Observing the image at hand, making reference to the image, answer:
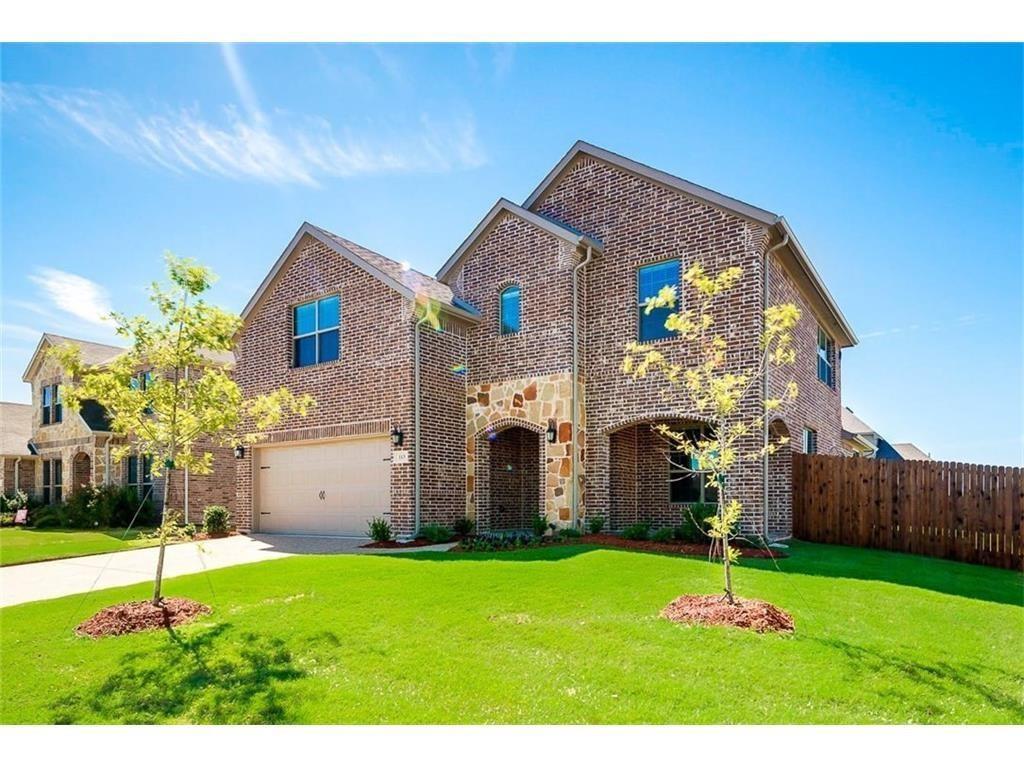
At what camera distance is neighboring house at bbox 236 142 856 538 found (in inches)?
541

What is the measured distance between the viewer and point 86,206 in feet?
29.9

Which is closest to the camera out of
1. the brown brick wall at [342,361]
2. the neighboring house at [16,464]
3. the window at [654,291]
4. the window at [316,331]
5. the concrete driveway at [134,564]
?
the concrete driveway at [134,564]

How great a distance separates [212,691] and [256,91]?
622 cm

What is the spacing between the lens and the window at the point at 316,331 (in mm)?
16172

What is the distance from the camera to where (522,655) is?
232 inches

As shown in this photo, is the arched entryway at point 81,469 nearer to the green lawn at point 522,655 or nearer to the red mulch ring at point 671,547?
the green lawn at point 522,655

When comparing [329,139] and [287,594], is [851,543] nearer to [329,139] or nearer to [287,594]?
[287,594]

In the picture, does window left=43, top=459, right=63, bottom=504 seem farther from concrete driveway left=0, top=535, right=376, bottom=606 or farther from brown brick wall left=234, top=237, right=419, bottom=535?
concrete driveway left=0, top=535, right=376, bottom=606

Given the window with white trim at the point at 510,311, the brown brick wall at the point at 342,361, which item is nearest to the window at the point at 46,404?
the brown brick wall at the point at 342,361

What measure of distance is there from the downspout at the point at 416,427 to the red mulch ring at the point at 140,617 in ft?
20.2

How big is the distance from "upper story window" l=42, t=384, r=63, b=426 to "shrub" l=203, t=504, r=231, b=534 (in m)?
14.0

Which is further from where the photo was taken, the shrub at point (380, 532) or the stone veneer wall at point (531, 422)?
the stone veneer wall at point (531, 422)

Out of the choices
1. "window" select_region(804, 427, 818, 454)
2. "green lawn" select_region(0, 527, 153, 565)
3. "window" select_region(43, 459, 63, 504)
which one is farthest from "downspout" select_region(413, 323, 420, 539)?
"window" select_region(43, 459, 63, 504)
